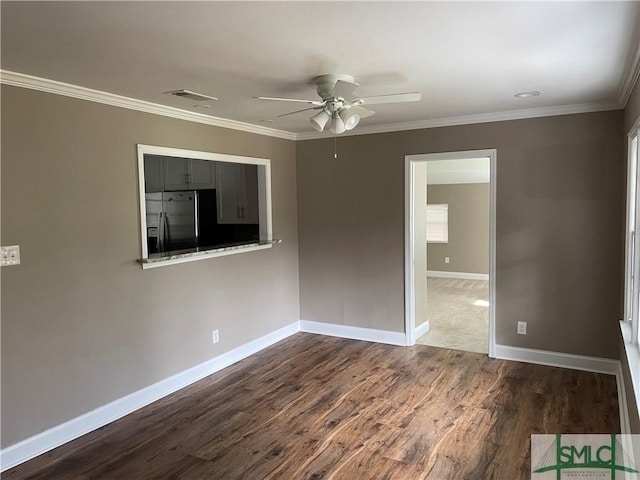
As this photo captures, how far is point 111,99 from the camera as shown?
329 cm

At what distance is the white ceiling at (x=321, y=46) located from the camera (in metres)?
1.93

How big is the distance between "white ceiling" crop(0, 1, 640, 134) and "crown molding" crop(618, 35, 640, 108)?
2 cm

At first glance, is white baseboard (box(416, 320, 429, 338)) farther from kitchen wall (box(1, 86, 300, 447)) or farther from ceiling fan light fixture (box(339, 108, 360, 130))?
ceiling fan light fixture (box(339, 108, 360, 130))

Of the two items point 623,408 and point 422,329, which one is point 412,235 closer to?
point 422,329

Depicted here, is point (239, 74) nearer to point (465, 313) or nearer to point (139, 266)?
point (139, 266)

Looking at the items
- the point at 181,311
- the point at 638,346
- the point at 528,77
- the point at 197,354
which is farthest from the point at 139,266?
the point at 638,346

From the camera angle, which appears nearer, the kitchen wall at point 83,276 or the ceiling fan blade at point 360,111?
the kitchen wall at point 83,276

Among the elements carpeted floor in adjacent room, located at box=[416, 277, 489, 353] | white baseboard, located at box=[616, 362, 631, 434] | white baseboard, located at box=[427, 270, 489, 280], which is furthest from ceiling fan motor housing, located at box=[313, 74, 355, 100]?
white baseboard, located at box=[427, 270, 489, 280]

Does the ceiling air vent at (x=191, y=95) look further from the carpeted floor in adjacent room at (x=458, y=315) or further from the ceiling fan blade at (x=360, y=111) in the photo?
the carpeted floor in adjacent room at (x=458, y=315)

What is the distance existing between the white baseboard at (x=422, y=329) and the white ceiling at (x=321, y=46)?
9.10 ft

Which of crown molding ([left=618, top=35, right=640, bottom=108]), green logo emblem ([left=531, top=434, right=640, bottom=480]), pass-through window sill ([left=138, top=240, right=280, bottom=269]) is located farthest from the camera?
pass-through window sill ([left=138, top=240, right=280, bottom=269])

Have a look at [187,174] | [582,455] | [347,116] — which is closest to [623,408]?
[582,455]

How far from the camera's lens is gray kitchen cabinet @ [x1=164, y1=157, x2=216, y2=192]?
4.85 meters

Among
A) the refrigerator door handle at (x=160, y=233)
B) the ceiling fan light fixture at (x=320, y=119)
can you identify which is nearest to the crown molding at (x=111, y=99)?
the refrigerator door handle at (x=160, y=233)
